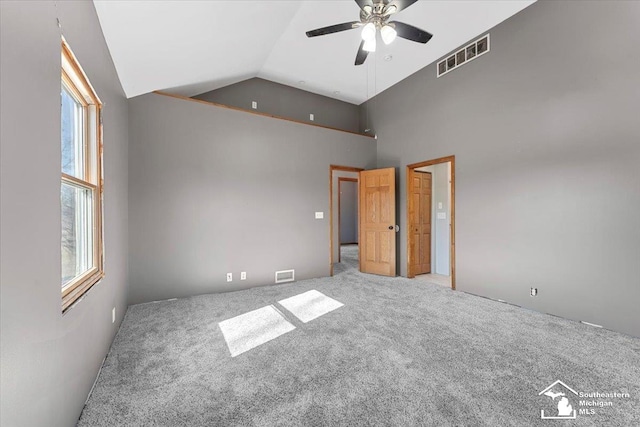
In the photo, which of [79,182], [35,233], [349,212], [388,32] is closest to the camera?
[35,233]

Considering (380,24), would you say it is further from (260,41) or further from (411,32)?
(260,41)

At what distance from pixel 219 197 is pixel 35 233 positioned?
2872mm

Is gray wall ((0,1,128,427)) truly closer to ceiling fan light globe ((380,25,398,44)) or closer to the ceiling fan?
the ceiling fan

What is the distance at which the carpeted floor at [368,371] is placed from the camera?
150cm

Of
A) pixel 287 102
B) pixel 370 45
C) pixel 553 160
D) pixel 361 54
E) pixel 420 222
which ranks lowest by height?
pixel 420 222

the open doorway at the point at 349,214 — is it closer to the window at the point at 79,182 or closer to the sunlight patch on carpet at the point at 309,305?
the sunlight patch on carpet at the point at 309,305

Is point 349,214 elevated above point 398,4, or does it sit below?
below

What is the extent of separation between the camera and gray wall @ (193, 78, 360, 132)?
188 inches

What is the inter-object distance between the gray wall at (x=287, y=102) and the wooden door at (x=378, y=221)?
160cm

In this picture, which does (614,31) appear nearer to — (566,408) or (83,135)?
(566,408)

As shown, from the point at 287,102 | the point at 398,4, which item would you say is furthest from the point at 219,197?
the point at 398,4

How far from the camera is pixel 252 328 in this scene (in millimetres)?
2629

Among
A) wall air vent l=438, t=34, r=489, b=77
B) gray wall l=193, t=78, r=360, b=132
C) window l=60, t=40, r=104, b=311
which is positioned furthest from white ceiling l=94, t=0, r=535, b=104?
window l=60, t=40, r=104, b=311

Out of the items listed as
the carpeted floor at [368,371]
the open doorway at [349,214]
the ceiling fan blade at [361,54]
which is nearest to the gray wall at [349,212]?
the open doorway at [349,214]
